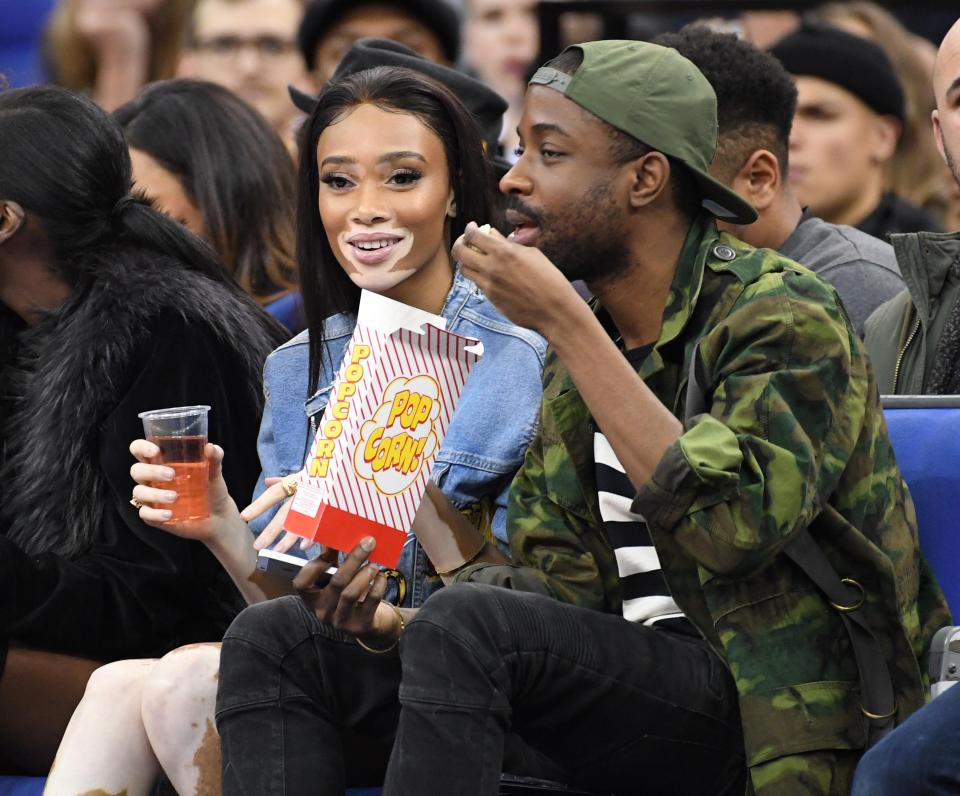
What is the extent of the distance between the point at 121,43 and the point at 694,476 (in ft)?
17.1

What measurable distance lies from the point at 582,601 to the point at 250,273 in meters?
2.23

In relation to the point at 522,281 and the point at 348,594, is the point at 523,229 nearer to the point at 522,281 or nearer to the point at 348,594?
the point at 522,281

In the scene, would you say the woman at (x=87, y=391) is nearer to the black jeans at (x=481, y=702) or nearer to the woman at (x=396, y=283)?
the woman at (x=396, y=283)

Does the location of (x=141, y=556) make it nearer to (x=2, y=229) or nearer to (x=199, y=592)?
(x=199, y=592)

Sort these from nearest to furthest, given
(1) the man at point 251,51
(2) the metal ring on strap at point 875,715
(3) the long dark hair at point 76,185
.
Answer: (2) the metal ring on strap at point 875,715 → (3) the long dark hair at point 76,185 → (1) the man at point 251,51

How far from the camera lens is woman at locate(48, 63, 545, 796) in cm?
328

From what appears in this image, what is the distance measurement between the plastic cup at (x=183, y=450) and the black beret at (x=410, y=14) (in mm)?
3579

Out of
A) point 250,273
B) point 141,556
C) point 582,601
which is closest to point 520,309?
point 582,601

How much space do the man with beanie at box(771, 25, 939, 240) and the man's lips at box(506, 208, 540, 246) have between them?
112 inches

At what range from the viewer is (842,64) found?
5652 millimetres

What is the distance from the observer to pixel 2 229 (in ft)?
12.0

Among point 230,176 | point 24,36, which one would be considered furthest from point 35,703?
point 24,36

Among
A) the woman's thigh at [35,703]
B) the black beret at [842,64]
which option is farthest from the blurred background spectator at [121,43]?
the woman's thigh at [35,703]

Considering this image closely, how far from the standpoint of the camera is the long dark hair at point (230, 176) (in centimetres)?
488
